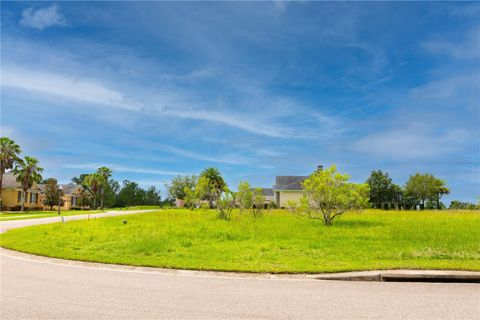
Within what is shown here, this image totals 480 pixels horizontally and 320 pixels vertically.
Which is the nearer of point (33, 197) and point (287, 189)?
point (287, 189)

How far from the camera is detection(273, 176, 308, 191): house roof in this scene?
5966 cm

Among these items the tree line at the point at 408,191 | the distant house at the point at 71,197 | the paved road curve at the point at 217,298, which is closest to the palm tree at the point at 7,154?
the distant house at the point at 71,197

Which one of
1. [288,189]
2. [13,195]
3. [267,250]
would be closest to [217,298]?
[267,250]

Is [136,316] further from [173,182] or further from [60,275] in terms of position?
[173,182]

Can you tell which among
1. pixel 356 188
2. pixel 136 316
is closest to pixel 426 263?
pixel 136 316

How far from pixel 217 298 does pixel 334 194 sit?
56.6 feet

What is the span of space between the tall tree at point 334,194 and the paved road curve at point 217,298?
14728 mm

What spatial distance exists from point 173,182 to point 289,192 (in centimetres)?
4269

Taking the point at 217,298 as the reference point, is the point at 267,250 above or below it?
below

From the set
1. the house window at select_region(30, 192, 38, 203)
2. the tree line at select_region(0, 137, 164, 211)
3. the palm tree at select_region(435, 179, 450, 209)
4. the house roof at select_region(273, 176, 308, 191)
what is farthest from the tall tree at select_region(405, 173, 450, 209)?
the house window at select_region(30, 192, 38, 203)

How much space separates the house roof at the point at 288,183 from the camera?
5966 centimetres

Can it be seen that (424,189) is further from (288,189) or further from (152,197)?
(152,197)

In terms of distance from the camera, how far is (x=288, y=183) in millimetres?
62469

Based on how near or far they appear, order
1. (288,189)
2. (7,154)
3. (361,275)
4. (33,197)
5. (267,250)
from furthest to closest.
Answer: (33,197) < (288,189) < (7,154) < (267,250) < (361,275)
